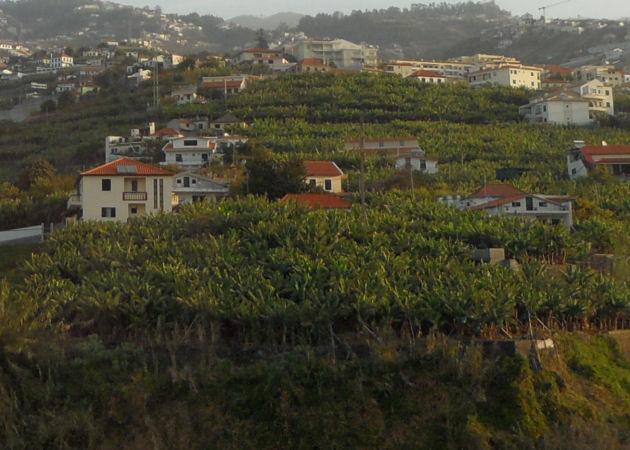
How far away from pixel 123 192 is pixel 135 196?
→ 634 millimetres

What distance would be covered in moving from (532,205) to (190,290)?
22832 mm

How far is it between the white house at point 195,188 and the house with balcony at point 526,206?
1446cm

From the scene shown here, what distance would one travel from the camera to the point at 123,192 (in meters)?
45.3

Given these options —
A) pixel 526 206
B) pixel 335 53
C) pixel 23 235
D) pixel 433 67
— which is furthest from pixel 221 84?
pixel 526 206

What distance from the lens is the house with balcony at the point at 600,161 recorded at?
59.8 m

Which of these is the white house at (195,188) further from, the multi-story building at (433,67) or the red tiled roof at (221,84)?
the multi-story building at (433,67)

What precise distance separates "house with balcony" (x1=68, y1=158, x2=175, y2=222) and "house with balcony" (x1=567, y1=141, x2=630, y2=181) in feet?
95.9

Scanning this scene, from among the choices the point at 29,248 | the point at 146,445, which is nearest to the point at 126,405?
the point at 146,445

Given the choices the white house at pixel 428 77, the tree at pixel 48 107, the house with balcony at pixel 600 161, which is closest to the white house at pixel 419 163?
the house with balcony at pixel 600 161

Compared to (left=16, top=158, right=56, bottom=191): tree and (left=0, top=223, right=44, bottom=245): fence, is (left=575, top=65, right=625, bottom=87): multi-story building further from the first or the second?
(left=0, top=223, right=44, bottom=245): fence

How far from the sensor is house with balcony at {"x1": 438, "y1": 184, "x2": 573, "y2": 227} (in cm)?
4375

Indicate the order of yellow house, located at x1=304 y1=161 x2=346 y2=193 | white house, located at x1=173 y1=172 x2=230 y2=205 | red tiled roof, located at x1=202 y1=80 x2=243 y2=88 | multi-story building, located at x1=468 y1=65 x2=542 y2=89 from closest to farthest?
1. white house, located at x1=173 y1=172 x2=230 y2=205
2. yellow house, located at x1=304 y1=161 x2=346 y2=193
3. red tiled roof, located at x1=202 y1=80 x2=243 y2=88
4. multi-story building, located at x1=468 y1=65 x2=542 y2=89

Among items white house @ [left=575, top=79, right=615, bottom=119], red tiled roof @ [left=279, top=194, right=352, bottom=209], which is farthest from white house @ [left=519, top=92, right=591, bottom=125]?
red tiled roof @ [left=279, top=194, right=352, bottom=209]

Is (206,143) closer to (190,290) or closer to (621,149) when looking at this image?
(621,149)
